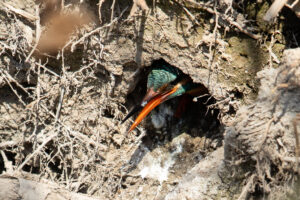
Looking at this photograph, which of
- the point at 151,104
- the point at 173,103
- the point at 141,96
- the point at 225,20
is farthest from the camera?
the point at 173,103

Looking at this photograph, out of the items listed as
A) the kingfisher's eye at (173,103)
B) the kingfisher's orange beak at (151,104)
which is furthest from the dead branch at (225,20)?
the kingfisher's orange beak at (151,104)

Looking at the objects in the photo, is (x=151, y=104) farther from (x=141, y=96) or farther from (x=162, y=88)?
(x=141, y=96)

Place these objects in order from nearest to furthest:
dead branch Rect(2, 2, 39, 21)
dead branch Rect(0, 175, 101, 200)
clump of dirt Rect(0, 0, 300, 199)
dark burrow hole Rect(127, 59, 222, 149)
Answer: clump of dirt Rect(0, 0, 300, 199) → dead branch Rect(0, 175, 101, 200) → dead branch Rect(2, 2, 39, 21) → dark burrow hole Rect(127, 59, 222, 149)

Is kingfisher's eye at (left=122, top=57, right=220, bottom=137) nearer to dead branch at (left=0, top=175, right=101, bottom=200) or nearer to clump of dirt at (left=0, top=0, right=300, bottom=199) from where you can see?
clump of dirt at (left=0, top=0, right=300, bottom=199)

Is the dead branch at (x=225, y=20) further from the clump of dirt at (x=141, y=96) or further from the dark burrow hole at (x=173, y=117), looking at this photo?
the dark burrow hole at (x=173, y=117)

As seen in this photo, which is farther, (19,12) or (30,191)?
(19,12)

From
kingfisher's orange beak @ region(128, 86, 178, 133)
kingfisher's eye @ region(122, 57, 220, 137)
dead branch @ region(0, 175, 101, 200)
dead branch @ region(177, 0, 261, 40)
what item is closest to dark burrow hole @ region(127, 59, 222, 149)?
kingfisher's eye @ region(122, 57, 220, 137)

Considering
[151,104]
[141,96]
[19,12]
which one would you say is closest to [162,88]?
[151,104]
